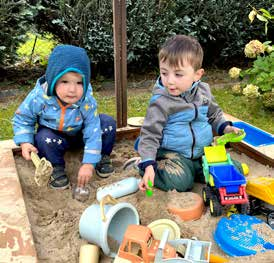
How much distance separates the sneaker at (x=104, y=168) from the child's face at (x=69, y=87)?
1.20 feet

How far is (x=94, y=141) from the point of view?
2057mm

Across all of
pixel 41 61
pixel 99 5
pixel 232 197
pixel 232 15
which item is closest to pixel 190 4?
pixel 232 15

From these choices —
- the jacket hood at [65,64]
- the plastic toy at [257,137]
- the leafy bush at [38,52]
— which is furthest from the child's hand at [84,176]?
the leafy bush at [38,52]

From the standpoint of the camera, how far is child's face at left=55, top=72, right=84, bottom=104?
1935 millimetres

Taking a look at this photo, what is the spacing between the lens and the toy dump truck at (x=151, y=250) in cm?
132

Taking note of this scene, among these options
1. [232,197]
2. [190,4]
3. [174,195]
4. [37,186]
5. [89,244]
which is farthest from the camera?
[190,4]

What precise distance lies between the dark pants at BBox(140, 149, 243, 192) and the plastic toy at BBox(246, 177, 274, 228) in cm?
19

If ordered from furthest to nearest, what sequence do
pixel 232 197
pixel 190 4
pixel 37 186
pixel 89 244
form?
pixel 190 4 < pixel 37 186 < pixel 232 197 < pixel 89 244

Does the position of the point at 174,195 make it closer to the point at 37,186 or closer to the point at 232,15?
the point at 37,186

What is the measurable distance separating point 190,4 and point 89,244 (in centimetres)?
351

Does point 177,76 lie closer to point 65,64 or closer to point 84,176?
point 65,64

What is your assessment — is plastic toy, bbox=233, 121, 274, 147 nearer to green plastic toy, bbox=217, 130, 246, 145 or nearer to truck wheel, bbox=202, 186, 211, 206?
green plastic toy, bbox=217, 130, 246, 145

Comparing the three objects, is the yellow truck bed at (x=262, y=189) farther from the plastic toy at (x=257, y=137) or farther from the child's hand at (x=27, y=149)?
the child's hand at (x=27, y=149)

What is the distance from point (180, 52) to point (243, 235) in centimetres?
78
